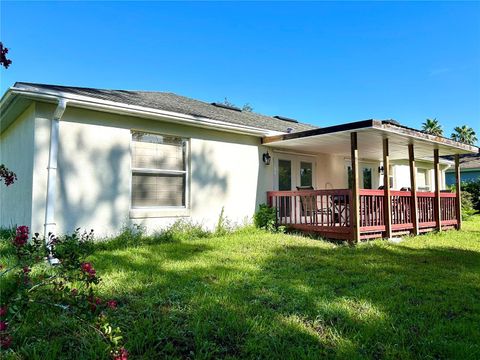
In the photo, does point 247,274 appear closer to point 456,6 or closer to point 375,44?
point 456,6

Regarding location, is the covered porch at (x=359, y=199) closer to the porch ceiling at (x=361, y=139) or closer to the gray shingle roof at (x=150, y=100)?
the porch ceiling at (x=361, y=139)

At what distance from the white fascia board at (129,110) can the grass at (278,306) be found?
104 inches

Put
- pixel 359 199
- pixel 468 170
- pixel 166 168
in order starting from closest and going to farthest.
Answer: pixel 166 168 → pixel 359 199 → pixel 468 170

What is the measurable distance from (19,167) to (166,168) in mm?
3060

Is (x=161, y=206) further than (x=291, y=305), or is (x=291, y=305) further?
(x=161, y=206)

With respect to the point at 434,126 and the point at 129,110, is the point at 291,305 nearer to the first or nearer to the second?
the point at 129,110

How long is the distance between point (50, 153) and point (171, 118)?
2433mm

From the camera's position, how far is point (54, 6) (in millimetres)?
8000

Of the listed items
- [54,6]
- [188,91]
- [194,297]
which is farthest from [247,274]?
[188,91]

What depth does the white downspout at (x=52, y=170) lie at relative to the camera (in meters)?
5.52

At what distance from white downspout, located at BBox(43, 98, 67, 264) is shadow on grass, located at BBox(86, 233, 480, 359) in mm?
1009

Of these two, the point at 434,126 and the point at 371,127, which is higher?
the point at 434,126

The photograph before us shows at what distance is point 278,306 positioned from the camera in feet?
11.0

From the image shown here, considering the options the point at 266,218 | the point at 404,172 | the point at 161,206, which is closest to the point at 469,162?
the point at 404,172
